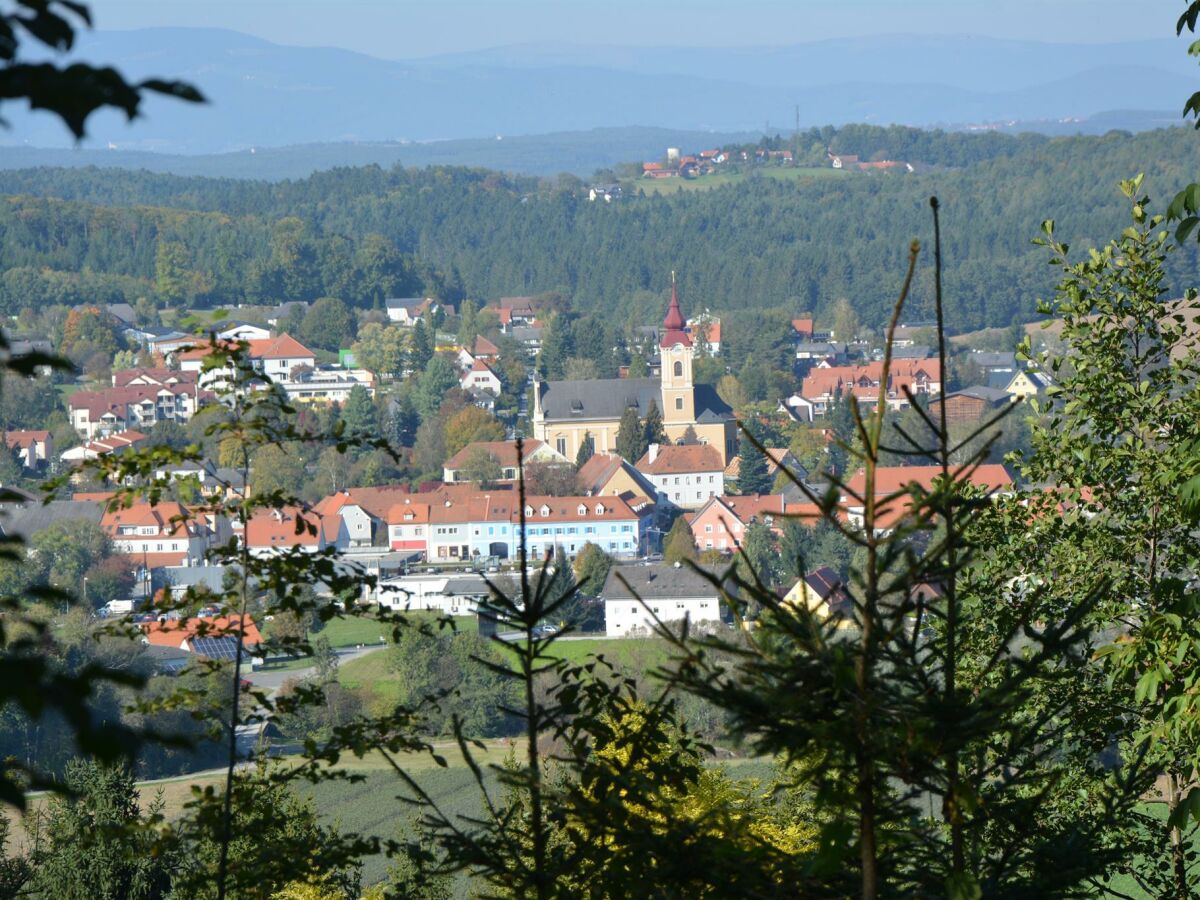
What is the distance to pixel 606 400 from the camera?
64.1m

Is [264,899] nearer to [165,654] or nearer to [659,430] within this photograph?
[165,654]

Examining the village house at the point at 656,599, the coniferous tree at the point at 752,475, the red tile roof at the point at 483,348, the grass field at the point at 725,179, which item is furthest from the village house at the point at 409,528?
the grass field at the point at 725,179

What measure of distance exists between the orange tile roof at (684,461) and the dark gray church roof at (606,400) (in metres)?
5.53

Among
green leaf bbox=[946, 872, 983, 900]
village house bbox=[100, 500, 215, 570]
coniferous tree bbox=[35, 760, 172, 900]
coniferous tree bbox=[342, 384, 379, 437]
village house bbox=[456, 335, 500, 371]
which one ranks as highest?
green leaf bbox=[946, 872, 983, 900]

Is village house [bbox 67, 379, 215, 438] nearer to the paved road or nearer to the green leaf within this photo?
the paved road

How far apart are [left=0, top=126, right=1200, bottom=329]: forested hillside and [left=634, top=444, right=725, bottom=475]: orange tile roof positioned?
35.5m

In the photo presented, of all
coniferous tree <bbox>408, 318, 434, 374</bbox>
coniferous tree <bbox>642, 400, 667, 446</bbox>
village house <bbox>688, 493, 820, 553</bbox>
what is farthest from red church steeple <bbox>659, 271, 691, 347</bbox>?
coniferous tree <bbox>408, 318, 434, 374</bbox>

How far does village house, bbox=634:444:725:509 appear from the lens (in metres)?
56.7

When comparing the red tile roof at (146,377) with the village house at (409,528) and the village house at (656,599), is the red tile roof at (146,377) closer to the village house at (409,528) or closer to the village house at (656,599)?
the village house at (409,528)

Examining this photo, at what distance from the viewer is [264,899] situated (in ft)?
11.9

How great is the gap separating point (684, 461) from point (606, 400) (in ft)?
24.8

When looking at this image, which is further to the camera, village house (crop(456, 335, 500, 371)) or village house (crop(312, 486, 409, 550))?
village house (crop(456, 335, 500, 371))

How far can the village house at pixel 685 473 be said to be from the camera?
186 ft

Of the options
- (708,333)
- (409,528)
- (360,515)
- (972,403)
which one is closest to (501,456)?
(360,515)
